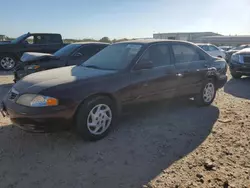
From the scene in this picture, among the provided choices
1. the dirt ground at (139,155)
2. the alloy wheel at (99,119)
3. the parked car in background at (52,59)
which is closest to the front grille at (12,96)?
the dirt ground at (139,155)

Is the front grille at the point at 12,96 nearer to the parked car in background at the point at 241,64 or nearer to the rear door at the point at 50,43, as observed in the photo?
the parked car in background at the point at 241,64

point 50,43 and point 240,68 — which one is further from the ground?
point 50,43

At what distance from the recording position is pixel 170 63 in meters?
4.89

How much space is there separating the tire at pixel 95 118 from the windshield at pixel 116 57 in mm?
753

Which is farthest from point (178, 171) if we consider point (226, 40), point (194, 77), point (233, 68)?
point (226, 40)

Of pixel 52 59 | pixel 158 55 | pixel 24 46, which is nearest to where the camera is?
pixel 158 55

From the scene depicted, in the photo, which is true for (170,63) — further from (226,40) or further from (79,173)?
(226,40)

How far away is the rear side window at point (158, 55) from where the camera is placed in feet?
14.9

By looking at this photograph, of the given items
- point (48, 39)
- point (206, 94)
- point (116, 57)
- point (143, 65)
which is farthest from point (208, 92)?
point (48, 39)

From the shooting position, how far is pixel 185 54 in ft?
17.5

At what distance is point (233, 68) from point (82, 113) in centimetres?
783

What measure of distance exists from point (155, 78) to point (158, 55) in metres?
0.52

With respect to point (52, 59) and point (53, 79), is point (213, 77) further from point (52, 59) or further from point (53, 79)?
point (52, 59)

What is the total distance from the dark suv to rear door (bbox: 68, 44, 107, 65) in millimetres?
2932
